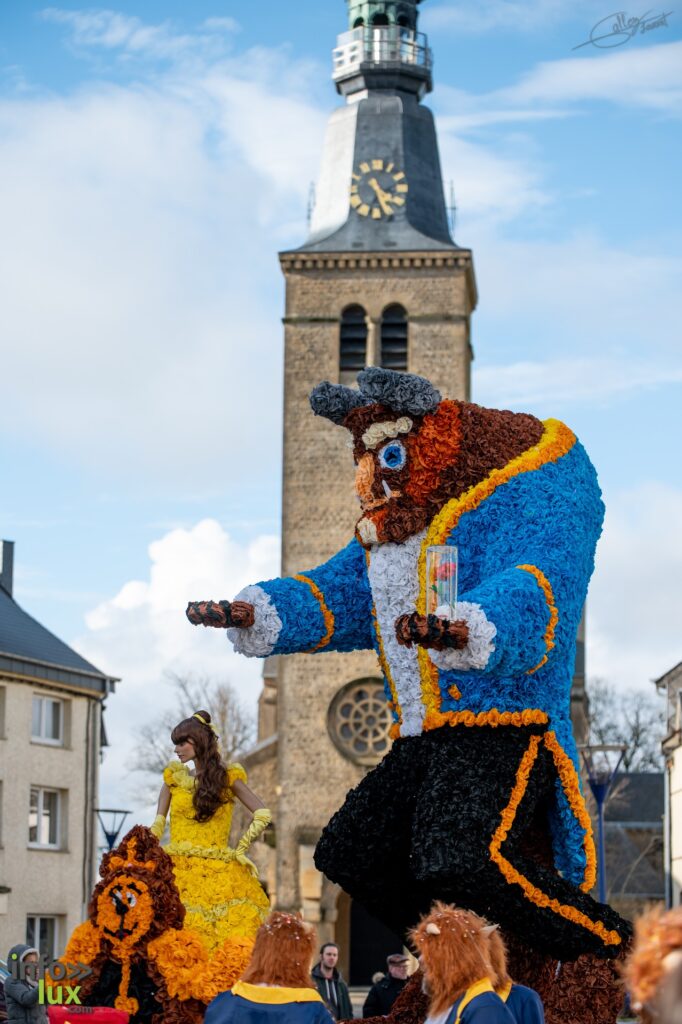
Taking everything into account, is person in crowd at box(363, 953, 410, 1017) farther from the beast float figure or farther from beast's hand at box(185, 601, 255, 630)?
beast's hand at box(185, 601, 255, 630)

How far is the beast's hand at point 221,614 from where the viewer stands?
22.1 ft

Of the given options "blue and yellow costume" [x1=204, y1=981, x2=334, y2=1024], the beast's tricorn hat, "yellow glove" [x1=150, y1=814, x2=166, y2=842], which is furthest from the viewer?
"yellow glove" [x1=150, y1=814, x2=166, y2=842]

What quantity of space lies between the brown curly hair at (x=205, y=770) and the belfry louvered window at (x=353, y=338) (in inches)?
1169

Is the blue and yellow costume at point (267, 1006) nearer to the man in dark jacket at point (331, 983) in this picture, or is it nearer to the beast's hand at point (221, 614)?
the beast's hand at point (221, 614)

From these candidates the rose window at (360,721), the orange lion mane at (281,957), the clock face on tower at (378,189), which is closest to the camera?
the orange lion mane at (281,957)

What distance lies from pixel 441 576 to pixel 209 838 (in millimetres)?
1672

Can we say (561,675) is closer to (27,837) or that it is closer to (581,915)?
(581,915)

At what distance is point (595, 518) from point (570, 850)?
3.94 ft

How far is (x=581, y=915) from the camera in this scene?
6.21 metres

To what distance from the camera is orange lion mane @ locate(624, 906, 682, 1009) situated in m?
3.31

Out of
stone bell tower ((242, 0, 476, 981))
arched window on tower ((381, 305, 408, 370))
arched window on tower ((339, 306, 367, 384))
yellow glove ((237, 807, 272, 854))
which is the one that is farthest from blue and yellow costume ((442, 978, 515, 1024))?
arched window on tower ((381, 305, 408, 370))

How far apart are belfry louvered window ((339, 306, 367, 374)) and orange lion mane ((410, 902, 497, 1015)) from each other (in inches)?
1269

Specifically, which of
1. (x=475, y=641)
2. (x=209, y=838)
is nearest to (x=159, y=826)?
(x=209, y=838)

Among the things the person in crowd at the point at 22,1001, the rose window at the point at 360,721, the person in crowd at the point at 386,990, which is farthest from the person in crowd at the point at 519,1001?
the rose window at the point at 360,721
